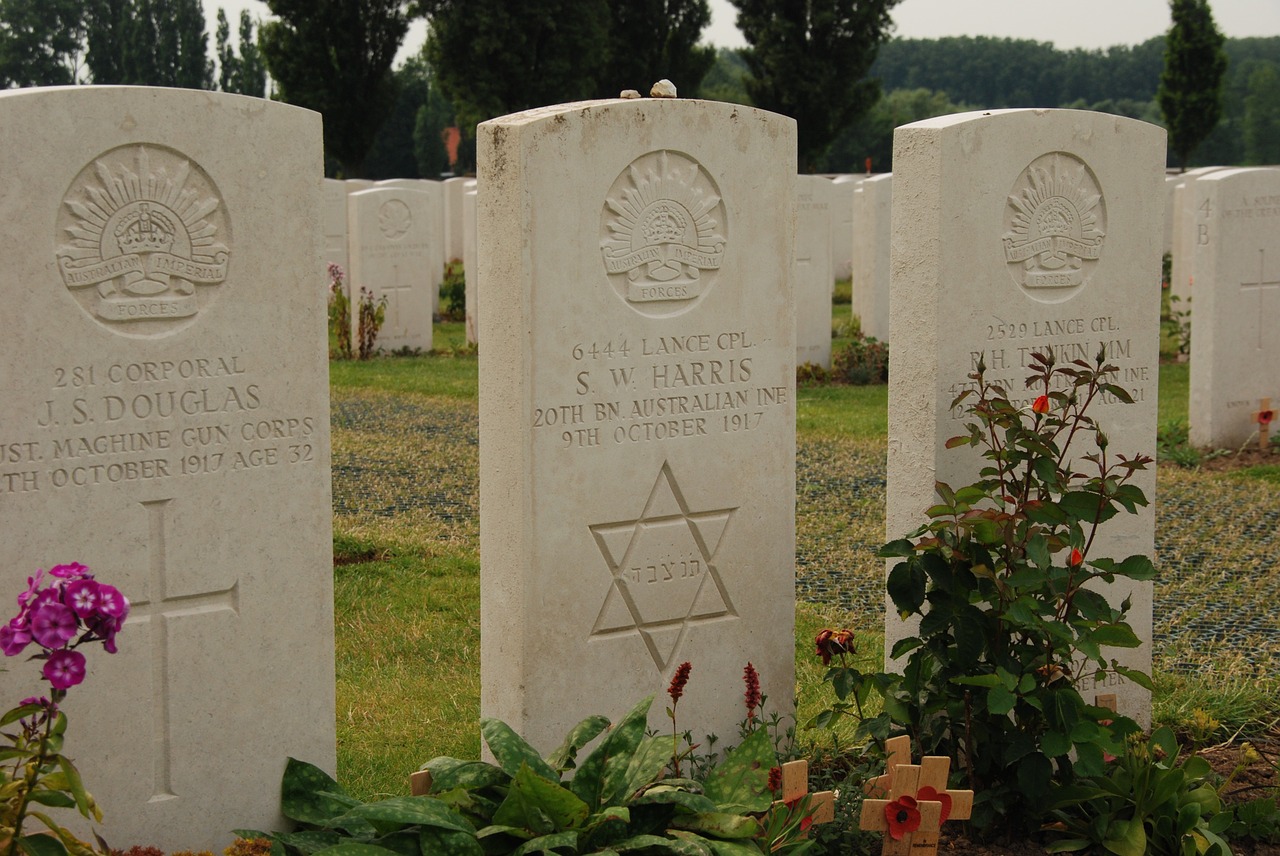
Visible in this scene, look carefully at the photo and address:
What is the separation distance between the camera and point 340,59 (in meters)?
26.9

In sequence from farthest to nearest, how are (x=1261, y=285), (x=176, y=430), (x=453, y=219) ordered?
(x=453, y=219) < (x=1261, y=285) < (x=176, y=430)

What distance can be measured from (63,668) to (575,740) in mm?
1326

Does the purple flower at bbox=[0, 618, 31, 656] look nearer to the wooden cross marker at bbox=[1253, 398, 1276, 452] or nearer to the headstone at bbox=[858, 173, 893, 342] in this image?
the wooden cross marker at bbox=[1253, 398, 1276, 452]

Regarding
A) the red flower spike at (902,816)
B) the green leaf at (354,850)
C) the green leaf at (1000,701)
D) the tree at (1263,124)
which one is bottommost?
the red flower spike at (902,816)

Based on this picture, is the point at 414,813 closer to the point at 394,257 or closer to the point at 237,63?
the point at 394,257

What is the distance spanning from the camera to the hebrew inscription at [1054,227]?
428 centimetres

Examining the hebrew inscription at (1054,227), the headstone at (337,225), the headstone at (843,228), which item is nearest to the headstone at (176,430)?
the hebrew inscription at (1054,227)

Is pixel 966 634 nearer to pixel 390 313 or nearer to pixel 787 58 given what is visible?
pixel 390 313

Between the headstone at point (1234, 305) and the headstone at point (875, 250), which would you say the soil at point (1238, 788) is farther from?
the headstone at point (875, 250)

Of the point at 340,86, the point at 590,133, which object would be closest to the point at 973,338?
the point at 590,133

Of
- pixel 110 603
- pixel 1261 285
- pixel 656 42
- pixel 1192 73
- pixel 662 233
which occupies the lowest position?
pixel 110 603

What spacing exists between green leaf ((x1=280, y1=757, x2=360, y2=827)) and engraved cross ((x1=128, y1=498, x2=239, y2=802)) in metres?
0.28

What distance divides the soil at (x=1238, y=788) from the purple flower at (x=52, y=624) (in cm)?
225

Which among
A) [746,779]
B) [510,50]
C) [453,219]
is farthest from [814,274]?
[510,50]
